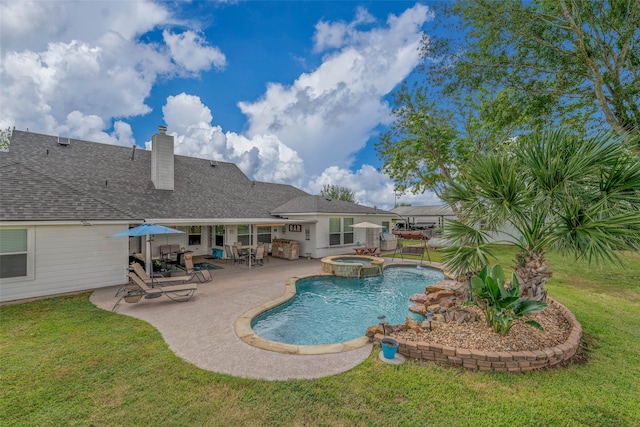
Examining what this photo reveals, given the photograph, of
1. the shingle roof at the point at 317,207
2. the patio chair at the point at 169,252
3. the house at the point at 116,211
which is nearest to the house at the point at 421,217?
the house at the point at 116,211

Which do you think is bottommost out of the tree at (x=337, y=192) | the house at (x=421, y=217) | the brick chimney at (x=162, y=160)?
the house at (x=421, y=217)

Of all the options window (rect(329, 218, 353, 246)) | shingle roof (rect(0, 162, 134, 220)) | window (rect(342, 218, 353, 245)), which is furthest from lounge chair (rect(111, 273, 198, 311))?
window (rect(342, 218, 353, 245))

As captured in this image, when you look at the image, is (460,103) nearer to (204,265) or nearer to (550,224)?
(550,224)

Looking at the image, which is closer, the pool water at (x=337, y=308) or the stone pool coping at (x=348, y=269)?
the pool water at (x=337, y=308)

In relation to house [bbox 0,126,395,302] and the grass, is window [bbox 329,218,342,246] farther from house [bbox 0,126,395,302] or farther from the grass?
the grass

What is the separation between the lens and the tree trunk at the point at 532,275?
6.36 metres

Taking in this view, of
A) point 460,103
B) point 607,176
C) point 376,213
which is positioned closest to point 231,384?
point 607,176

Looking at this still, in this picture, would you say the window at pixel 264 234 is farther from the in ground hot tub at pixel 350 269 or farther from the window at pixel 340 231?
the in ground hot tub at pixel 350 269

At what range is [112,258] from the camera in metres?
11.1

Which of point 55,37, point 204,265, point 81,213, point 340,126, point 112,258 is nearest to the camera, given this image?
point 81,213

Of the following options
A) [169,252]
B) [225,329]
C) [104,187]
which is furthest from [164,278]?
[104,187]

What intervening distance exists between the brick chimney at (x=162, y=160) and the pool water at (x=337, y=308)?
10.7 m

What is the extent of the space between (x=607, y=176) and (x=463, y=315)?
444cm

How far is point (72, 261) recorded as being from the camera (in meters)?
10.2
